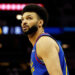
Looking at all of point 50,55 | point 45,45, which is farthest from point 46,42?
point 50,55

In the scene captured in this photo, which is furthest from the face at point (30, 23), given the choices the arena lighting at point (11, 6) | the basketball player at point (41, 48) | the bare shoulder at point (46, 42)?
the arena lighting at point (11, 6)

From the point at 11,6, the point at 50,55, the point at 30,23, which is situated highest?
the point at 30,23

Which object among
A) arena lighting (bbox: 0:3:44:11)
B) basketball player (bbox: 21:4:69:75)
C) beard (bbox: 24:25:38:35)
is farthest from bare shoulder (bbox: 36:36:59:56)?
arena lighting (bbox: 0:3:44:11)

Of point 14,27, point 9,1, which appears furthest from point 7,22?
point 9,1

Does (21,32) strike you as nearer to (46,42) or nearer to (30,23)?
(30,23)

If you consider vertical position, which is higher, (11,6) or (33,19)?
(33,19)

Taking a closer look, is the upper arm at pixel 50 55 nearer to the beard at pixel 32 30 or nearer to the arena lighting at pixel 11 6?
the beard at pixel 32 30

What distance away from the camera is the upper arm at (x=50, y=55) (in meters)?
2.19

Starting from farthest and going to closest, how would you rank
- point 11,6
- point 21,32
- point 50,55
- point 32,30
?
point 21,32
point 11,6
point 32,30
point 50,55

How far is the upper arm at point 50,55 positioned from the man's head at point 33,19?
353 millimetres

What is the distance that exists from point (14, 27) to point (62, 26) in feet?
10.7

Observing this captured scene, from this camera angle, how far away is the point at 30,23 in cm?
262

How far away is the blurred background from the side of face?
965 centimetres

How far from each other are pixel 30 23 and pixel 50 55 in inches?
22.4
